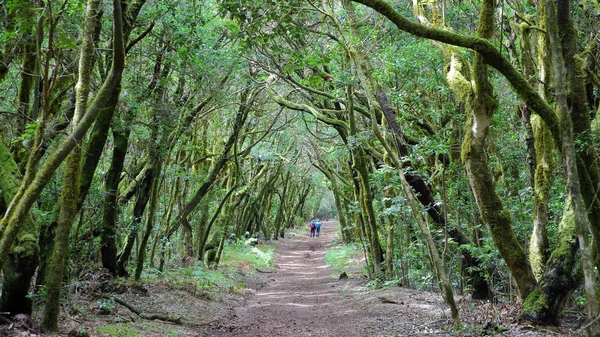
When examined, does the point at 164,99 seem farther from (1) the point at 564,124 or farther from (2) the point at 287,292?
(1) the point at 564,124

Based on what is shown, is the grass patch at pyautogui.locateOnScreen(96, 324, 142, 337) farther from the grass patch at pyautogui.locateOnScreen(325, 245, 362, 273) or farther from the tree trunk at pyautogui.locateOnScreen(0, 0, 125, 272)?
the grass patch at pyautogui.locateOnScreen(325, 245, 362, 273)

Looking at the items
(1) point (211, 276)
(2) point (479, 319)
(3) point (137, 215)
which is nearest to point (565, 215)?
(2) point (479, 319)

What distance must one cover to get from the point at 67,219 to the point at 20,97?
3.32 meters

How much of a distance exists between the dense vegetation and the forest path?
0.81 m

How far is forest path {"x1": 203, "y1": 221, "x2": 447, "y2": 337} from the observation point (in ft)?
30.7

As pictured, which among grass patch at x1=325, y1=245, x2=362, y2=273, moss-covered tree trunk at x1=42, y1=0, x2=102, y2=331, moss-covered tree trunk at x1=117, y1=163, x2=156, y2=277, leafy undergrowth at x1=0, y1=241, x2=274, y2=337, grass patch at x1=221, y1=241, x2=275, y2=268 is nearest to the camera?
moss-covered tree trunk at x1=42, y1=0, x2=102, y2=331

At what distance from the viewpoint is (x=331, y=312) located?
12203 millimetres

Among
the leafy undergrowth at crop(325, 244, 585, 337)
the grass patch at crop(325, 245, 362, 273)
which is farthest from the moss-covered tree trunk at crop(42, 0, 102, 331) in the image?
the grass patch at crop(325, 245, 362, 273)

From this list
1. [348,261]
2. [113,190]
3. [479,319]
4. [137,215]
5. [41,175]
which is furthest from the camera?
[348,261]

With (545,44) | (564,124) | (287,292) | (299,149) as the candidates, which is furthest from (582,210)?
(299,149)

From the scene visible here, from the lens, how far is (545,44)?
24.0 ft

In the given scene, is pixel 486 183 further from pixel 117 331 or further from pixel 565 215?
pixel 117 331

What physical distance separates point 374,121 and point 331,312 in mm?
5691

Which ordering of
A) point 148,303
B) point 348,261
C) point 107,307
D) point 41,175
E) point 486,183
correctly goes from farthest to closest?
point 348,261 → point 148,303 → point 107,307 → point 486,183 → point 41,175
